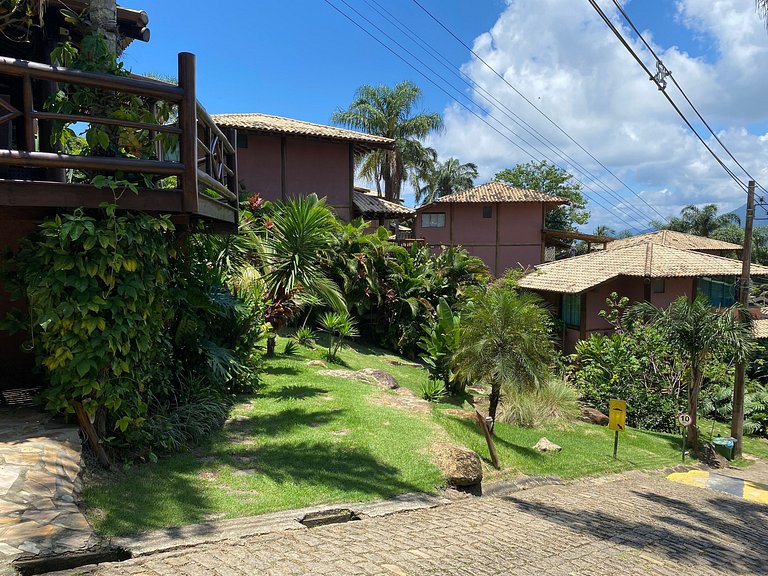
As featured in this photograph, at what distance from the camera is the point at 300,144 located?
23797 millimetres

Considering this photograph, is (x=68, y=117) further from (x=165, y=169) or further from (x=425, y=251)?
(x=425, y=251)

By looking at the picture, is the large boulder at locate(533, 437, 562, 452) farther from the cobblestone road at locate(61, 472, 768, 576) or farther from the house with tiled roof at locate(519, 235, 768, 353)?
the house with tiled roof at locate(519, 235, 768, 353)

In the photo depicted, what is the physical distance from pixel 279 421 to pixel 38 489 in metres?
4.07

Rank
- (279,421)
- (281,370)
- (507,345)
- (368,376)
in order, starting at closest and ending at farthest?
(279,421), (507,345), (281,370), (368,376)

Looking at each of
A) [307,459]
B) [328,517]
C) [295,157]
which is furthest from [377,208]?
[328,517]

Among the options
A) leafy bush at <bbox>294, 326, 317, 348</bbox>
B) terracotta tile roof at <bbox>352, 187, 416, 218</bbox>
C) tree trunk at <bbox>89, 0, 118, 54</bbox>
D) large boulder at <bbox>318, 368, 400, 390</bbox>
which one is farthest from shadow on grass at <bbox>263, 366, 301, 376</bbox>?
terracotta tile roof at <bbox>352, 187, 416, 218</bbox>

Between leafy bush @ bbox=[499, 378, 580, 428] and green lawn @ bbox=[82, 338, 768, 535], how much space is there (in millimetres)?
799

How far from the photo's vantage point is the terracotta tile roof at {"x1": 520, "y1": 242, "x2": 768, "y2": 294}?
73.6 feet

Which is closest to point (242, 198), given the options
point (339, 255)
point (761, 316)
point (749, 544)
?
point (339, 255)

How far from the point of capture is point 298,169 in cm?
2378

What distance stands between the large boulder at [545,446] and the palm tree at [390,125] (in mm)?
27835

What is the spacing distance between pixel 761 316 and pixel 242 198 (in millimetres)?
27008

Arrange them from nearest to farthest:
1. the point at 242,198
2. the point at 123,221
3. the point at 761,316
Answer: the point at 123,221
the point at 242,198
the point at 761,316

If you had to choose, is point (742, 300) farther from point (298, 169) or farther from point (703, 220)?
point (703, 220)
